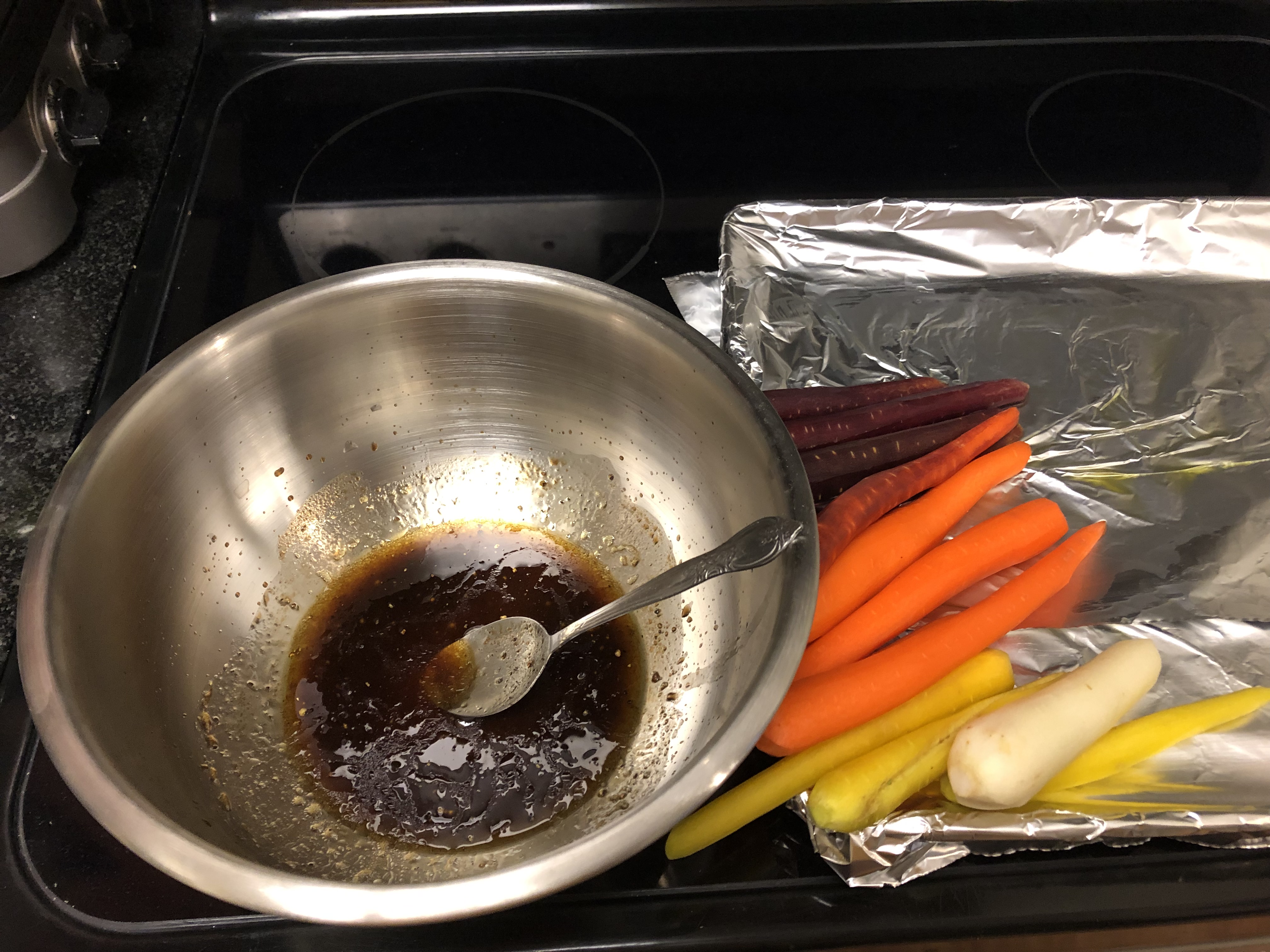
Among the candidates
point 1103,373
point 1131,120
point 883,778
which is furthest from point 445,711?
point 1131,120

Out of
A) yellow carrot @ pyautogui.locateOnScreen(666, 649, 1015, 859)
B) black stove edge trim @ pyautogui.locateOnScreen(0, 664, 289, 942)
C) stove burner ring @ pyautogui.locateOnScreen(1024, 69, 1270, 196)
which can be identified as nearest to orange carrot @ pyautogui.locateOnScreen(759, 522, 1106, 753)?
yellow carrot @ pyautogui.locateOnScreen(666, 649, 1015, 859)

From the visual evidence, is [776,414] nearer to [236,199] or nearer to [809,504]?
[809,504]

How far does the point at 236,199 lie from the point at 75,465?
64 cm

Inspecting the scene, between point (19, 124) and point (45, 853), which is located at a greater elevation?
point (19, 124)

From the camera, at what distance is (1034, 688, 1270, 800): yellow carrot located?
731 millimetres

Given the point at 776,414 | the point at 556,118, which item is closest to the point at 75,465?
the point at 776,414

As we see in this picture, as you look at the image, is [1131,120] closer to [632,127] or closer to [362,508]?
[632,127]

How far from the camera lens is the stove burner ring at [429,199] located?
1131 millimetres

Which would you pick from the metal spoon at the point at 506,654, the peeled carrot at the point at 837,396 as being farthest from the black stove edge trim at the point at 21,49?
the peeled carrot at the point at 837,396

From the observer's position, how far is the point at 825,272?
3.82 ft

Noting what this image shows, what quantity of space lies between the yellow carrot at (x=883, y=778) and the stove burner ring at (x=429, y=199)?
67 cm

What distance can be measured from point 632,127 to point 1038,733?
3.35ft

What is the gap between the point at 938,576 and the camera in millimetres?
839

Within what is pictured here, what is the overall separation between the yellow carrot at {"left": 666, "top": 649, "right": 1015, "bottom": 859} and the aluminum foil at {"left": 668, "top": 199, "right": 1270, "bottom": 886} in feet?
0.16
